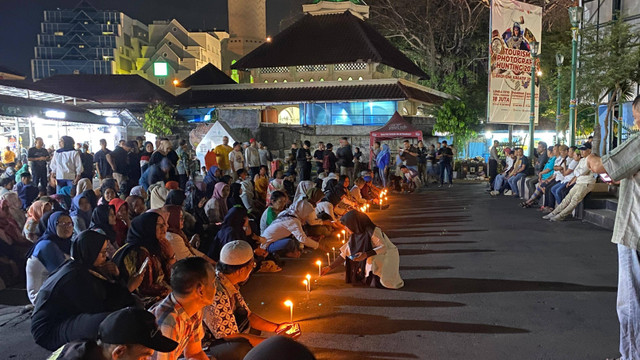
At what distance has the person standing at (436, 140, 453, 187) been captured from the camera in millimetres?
18797

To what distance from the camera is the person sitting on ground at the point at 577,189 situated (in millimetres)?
10172

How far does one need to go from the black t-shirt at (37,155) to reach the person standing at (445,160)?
13.5 meters

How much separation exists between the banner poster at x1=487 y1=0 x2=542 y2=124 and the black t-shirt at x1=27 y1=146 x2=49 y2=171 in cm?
1419

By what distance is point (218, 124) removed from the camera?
1440 cm

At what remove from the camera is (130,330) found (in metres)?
2.35

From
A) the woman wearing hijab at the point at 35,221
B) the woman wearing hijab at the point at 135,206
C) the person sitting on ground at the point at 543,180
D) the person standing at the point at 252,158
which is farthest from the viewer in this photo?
the person standing at the point at 252,158

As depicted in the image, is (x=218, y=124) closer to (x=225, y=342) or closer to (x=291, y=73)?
(x=225, y=342)

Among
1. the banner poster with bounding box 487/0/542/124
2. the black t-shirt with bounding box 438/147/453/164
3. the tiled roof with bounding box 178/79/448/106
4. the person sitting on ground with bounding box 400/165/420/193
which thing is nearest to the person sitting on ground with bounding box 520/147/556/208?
the person sitting on ground with bounding box 400/165/420/193

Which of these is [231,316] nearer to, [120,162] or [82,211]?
[82,211]

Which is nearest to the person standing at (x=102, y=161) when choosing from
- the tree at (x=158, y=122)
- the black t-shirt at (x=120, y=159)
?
the black t-shirt at (x=120, y=159)

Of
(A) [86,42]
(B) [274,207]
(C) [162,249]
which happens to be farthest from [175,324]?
(A) [86,42]

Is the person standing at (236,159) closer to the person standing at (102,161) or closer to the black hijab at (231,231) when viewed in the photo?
the person standing at (102,161)

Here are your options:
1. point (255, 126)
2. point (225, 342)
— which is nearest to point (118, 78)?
point (255, 126)

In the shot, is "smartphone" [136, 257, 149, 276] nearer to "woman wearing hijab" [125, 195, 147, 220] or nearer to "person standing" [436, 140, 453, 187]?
"woman wearing hijab" [125, 195, 147, 220]
